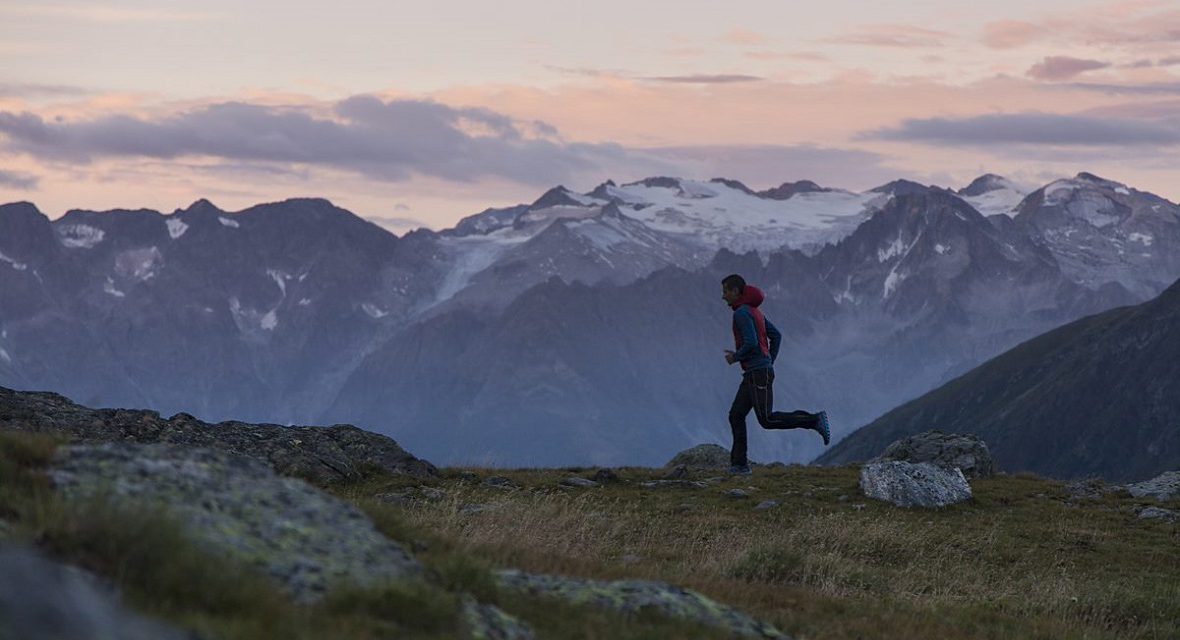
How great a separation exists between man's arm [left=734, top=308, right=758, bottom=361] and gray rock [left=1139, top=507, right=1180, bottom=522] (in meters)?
9.16

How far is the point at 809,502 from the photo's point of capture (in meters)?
29.3

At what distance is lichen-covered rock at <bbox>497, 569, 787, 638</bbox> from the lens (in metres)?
12.6

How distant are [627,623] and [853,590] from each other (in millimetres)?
7738

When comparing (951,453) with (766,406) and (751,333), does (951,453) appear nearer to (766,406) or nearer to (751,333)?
(766,406)

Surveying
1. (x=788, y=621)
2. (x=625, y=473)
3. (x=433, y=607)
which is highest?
(x=433, y=607)

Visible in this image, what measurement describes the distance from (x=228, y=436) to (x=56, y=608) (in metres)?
22.1

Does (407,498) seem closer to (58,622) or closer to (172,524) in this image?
(172,524)

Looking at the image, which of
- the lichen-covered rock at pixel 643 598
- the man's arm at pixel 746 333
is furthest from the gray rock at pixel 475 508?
the lichen-covered rock at pixel 643 598

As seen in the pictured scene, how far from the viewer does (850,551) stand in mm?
23125

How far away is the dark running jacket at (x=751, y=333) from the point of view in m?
29.5

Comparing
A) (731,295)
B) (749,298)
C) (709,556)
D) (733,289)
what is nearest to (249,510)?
(709,556)

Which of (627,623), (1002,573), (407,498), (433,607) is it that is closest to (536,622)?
(627,623)

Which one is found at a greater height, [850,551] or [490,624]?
[490,624]

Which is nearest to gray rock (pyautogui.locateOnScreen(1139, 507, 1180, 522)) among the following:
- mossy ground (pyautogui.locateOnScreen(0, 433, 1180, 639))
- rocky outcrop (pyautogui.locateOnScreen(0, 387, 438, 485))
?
mossy ground (pyautogui.locateOnScreen(0, 433, 1180, 639))
